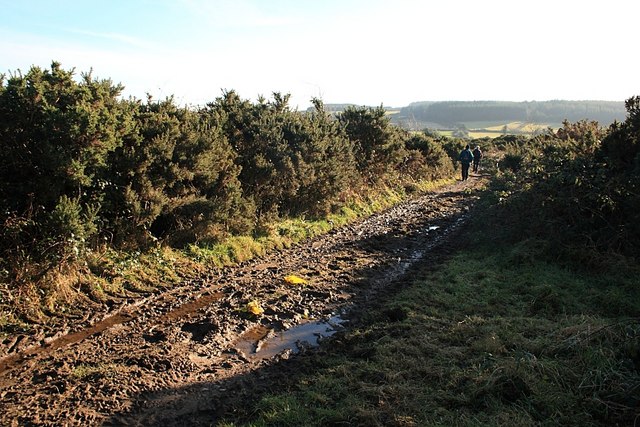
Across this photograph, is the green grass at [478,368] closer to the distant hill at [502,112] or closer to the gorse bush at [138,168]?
the gorse bush at [138,168]

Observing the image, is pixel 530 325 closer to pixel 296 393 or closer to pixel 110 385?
pixel 296 393

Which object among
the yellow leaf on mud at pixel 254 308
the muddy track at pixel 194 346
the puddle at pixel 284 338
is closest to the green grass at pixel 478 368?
the puddle at pixel 284 338

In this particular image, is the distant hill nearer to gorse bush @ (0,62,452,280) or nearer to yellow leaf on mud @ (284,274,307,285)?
gorse bush @ (0,62,452,280)

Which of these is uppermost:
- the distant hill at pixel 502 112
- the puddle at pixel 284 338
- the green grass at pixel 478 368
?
the distant hill at pixel 502 112

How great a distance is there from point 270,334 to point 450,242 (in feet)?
22.7

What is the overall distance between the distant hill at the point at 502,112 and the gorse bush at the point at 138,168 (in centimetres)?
7248

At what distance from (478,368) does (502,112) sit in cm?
10192

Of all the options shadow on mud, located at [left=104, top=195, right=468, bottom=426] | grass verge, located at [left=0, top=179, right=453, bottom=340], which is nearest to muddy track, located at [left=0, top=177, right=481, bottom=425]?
shadow on mud, located at [left=104, top=195, right=468, bottom=426]

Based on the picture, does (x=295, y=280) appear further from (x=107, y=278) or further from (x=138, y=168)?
(x=138, y=168)

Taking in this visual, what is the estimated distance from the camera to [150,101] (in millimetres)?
9062

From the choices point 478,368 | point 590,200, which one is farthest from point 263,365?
point 590,200

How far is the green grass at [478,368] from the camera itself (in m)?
3.79

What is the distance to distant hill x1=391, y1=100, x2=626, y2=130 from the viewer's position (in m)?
83.0

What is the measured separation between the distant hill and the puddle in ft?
259
